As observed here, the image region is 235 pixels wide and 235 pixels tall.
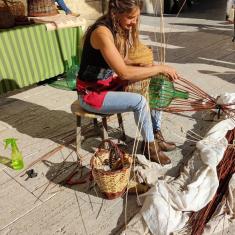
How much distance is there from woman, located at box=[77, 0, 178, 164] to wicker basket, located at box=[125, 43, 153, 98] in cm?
6

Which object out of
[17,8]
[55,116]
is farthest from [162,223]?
[17,8]

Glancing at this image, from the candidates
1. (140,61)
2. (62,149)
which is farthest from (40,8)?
(140,61)

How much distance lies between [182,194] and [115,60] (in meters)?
0.93

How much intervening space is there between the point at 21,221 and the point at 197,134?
1.64 metres

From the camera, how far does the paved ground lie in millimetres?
2072

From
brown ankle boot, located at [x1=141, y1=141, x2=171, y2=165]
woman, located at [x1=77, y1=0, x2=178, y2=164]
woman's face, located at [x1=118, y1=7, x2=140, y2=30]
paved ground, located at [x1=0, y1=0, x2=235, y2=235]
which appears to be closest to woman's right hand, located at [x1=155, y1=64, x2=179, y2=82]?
woman, located at [x1=77, y1=0, x2=178, y2=164]

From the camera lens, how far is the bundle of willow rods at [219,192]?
191cm

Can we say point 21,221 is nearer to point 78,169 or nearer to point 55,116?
point 78,169

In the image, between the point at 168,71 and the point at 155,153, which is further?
the point at 155,153

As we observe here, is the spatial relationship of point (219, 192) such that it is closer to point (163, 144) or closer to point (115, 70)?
point (163, 144)

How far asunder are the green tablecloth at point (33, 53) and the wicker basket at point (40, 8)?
29 cm

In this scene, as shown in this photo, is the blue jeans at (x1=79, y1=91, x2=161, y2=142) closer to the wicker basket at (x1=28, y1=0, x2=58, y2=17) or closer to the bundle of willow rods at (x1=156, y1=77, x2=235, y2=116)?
the bundle of willow rods at (x1=156, y1=77, x2=235, y2=116)

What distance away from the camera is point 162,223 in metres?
1.86

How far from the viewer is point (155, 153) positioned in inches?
96.0
